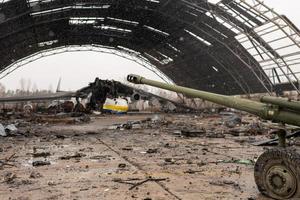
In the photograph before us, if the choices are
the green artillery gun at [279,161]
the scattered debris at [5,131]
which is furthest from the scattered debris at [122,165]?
the scattered debris at [5,131]

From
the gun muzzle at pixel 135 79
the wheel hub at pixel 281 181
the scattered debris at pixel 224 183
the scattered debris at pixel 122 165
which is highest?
the gun muzzle at pixel 135 79

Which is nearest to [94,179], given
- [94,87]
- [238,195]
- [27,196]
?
[27,196]

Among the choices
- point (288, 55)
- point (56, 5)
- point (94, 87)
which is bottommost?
point (94, 87)

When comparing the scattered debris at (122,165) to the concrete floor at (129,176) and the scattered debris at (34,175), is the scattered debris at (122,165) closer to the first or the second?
the concrete floor at (129,176)

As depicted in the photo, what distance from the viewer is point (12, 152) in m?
8.19

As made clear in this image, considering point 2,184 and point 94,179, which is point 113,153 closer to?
point 94,179

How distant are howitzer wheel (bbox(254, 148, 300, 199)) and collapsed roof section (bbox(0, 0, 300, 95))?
61.1ft

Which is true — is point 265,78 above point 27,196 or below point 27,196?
above

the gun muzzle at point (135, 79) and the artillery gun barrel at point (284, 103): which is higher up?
the gun muzzle at point (135, 79)

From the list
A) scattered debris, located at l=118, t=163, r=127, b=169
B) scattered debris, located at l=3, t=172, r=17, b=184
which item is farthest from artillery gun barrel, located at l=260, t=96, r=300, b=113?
scattered debris, located at l=3, t=172, r=17, b=184

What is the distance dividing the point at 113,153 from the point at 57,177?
8.94 ft

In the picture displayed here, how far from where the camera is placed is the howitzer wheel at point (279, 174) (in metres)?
3.65

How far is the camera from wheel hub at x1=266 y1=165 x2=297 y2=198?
370 cm

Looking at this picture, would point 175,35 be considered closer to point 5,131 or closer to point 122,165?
point 5,131
